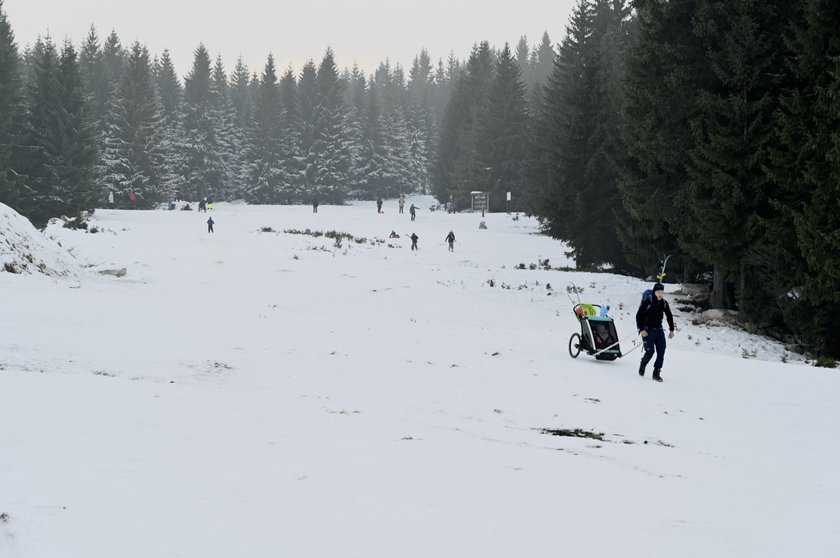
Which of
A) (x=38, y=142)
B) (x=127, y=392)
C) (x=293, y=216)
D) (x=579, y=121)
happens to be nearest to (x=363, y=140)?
(x=293, y=216)

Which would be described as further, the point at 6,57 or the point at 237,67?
the point at 237,67

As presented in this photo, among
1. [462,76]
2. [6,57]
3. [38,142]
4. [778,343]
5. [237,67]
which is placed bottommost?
[778,343]

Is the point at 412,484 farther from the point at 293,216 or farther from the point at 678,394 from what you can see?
the point at 293,216

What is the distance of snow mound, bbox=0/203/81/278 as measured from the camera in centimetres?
1658

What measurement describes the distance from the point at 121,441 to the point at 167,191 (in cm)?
7194

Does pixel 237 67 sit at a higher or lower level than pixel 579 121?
higher

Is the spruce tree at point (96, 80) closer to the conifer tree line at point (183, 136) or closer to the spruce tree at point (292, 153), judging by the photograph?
the conifer tree line at point (183, 136)

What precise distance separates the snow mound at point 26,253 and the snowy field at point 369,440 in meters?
0.13

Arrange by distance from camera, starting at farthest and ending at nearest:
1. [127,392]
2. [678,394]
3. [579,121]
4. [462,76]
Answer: [462,76], [579,121], [678,394], [127,392]

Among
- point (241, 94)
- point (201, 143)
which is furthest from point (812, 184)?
point (241, 94)

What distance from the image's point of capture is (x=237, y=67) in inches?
5059

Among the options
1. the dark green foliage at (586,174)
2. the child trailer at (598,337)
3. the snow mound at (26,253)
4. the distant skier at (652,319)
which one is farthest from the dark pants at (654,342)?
the dark green foliage at (586,174)

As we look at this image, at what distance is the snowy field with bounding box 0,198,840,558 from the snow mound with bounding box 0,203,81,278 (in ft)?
0.42

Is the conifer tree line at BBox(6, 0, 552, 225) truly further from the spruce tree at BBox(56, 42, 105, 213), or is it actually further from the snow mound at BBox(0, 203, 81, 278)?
the snow mound at BBox(0, 203, 81, 278)
